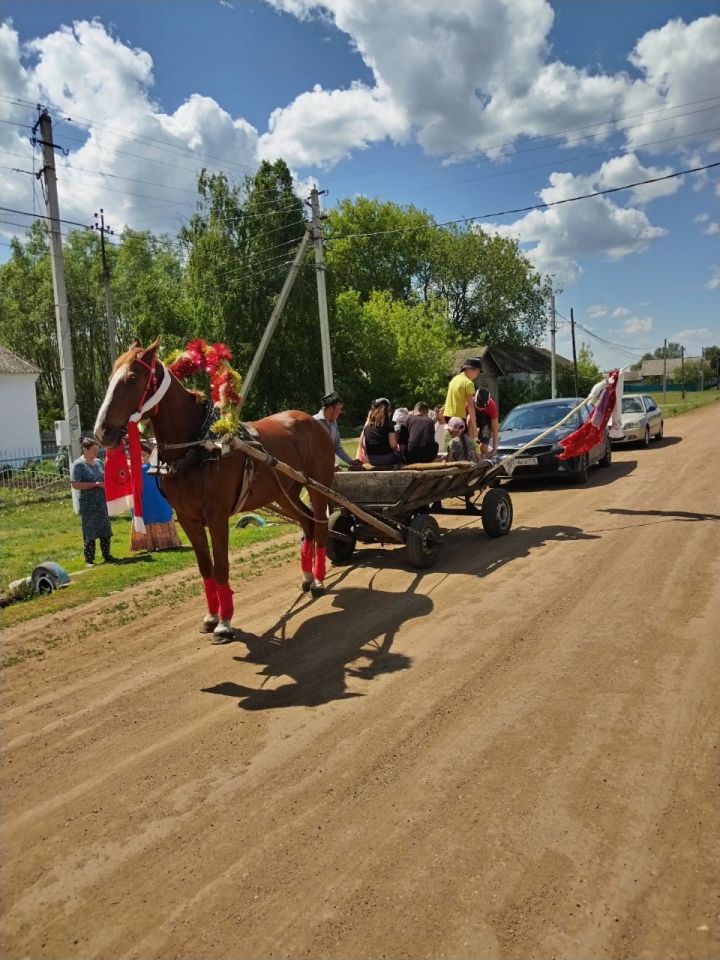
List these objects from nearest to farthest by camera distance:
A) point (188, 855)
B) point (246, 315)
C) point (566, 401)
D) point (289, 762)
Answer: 1. point (188, 855)
2. point (289, 762)
3. point (566, 401)
4. point (246, 315)

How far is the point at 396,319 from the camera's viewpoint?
3900cm

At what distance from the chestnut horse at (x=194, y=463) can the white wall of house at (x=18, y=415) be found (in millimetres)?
28114

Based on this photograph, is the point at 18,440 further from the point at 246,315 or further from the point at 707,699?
the point at 707,699

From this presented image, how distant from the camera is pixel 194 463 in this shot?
212 inches

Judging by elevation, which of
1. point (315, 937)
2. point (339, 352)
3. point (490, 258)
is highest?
point (490, 258)

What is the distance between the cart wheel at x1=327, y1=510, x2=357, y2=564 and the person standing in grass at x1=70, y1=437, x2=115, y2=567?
11.7 feet

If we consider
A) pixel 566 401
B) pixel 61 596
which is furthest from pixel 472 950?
pixel 566 401

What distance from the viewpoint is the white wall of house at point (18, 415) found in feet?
101

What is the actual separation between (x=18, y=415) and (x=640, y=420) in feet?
91.7

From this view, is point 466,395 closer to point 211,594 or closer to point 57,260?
point 211,594

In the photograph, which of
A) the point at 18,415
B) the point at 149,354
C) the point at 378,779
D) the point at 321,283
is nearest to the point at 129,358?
the point at 149,354

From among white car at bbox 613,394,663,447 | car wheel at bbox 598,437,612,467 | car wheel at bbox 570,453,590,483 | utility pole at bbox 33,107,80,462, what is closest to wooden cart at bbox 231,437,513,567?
car wheel at bbox 570,453,590,483

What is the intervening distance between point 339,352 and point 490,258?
22.8 meters

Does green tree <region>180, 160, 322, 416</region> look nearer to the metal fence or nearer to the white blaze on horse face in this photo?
the metal fence
